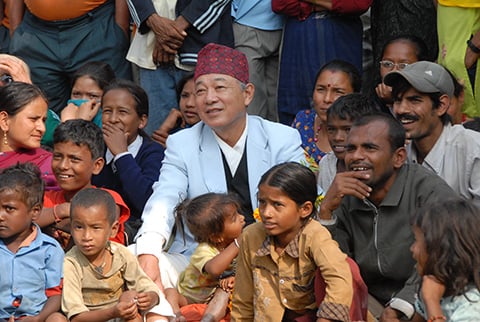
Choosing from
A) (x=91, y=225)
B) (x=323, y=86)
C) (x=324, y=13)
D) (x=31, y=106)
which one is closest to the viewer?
A: (x=91, y=225)

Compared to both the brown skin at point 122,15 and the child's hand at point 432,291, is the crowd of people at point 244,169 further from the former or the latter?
the brown skin at point 122,15

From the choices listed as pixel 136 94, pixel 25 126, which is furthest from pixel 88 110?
pixel 25 126

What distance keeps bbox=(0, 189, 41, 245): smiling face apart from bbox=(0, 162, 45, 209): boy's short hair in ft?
0.08

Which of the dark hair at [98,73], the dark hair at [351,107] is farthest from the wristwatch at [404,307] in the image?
the dark hair at [98,73]

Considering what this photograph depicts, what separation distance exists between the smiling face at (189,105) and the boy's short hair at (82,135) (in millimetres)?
1177

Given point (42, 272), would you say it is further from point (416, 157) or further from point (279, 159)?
point (416, 157)

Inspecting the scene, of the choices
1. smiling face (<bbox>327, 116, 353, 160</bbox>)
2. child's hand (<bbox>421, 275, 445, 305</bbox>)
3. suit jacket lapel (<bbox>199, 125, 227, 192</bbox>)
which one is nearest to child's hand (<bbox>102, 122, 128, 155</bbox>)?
suit jacket lapel (<bbox>199, 125, 227, 192</bbox>)

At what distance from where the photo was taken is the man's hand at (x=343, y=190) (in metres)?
5.31

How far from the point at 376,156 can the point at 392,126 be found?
19cm

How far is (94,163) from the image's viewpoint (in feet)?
19.8

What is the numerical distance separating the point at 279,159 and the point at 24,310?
1.71 meters

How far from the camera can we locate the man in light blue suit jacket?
6.01 metres

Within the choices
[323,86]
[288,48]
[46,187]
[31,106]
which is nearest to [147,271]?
[46,187]

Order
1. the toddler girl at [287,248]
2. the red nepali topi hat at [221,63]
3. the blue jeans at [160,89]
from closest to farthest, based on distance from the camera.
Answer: the toddler girl at [287,248], the red nepali topi hat at [221,63], the blue jeans at [160,89]
